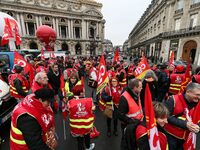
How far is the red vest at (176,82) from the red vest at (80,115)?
361 cm

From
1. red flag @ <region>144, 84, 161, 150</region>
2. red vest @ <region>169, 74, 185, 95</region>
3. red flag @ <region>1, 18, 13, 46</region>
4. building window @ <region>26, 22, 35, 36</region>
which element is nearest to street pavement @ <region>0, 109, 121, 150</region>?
red flag @ <region>144, 84, 161, 150</region>

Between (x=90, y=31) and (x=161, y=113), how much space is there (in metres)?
54.2

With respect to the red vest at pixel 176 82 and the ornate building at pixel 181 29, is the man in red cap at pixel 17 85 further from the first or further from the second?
the ornate building at pixel 181 29

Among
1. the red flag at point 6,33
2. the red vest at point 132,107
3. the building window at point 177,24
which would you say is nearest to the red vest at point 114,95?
the red vest at point 132,107

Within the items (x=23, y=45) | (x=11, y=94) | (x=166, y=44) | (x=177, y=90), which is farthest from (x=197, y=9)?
(x=23, y=45)

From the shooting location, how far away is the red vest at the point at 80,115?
2295mm

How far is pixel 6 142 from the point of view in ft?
10.8

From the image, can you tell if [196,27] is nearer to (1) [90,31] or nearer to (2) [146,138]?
(2) [146,138]

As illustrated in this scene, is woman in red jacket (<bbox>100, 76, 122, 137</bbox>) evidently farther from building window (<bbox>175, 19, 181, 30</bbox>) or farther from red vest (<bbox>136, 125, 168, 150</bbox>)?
building window (<bbox>175, 19, 181, 30</bbox>)

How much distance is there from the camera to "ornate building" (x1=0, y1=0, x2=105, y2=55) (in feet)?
124

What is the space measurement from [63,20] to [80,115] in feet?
169

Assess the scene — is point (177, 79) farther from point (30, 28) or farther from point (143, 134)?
point (30, 28)

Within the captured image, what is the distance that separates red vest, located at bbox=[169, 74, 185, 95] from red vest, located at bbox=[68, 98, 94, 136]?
3605 mm

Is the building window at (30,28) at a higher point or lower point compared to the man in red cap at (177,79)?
higher
